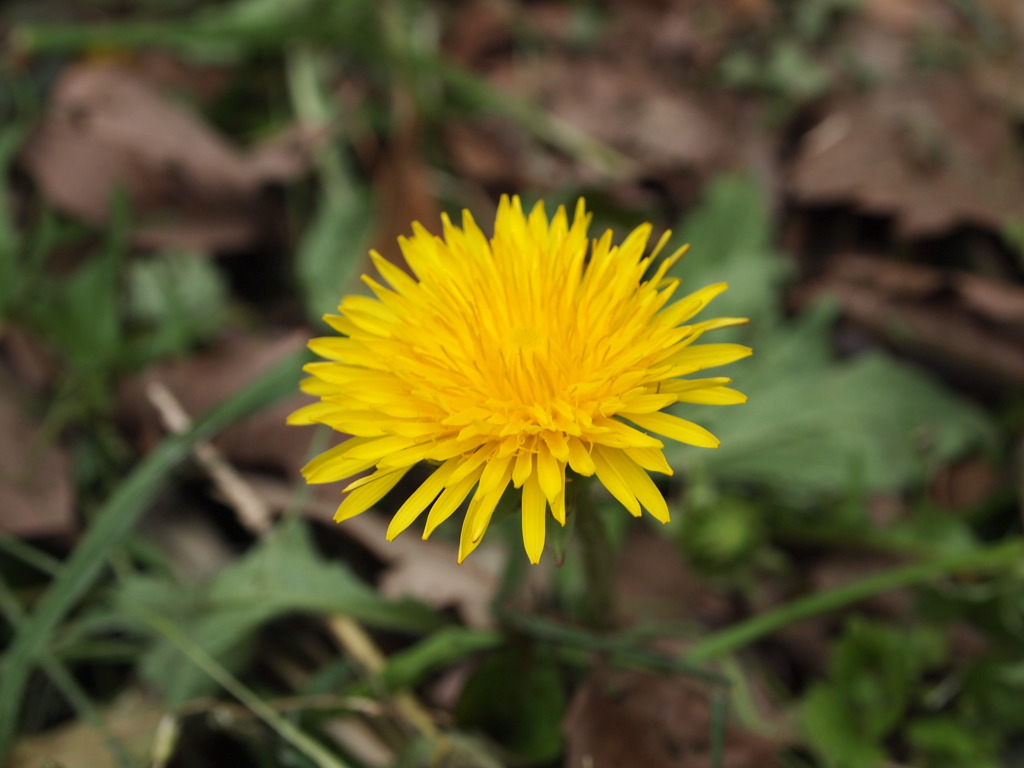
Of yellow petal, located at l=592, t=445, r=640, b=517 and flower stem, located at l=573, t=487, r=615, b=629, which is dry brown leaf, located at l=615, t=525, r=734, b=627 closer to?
flower stem, located at l=573, t=487, r=615, b=629

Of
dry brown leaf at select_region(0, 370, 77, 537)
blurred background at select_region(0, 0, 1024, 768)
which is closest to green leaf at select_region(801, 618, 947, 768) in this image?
blurred background at select_region(0, 0, 1024, 768)

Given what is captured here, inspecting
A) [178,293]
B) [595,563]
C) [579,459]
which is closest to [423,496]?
[579,459]

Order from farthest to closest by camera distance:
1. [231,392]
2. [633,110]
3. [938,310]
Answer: [633,110], [938,310], [231,392]

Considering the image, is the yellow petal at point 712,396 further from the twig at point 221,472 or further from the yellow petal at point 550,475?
A: the twig at point 221,472

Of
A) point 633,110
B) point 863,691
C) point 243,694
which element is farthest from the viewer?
point 633,110

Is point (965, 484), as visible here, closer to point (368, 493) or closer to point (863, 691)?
point (863, 691)

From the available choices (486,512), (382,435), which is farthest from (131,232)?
(486,512)
